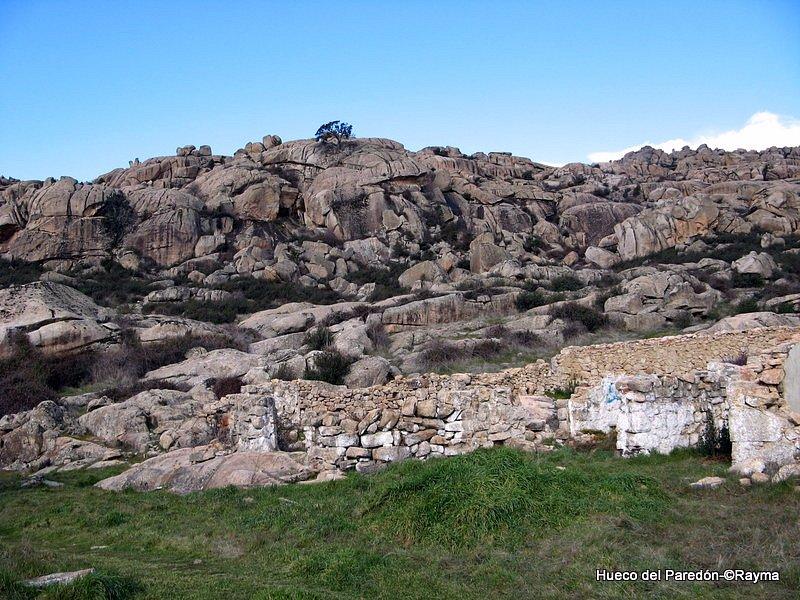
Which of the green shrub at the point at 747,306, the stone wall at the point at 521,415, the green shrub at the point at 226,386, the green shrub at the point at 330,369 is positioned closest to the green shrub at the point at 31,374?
the green shrub at the point at 226,386

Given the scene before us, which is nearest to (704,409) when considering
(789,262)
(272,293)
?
(789,262)

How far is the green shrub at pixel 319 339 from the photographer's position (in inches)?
1249

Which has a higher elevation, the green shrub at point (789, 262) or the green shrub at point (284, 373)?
the green shrub at point (789, 262)

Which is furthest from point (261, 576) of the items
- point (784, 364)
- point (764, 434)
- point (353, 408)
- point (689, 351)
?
point (689, 351)

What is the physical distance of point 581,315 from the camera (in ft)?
106

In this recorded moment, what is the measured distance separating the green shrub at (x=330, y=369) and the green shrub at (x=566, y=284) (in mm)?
21277

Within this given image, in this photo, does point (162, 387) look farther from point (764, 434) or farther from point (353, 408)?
point (764, 434)

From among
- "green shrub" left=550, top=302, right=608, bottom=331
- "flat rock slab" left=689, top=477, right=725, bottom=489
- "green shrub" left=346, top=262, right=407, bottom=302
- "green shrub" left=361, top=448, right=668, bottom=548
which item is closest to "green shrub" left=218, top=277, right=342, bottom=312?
"green shrub" left=346, top=262, right=407, bottom=302

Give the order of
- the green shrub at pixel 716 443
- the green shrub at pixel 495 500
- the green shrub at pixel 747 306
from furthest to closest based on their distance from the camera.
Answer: the green shrub at pixel 747 306 < the green shrub at pixel 716 443 < the green shrub at pixel 495 500

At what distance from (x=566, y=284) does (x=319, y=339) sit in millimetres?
19920

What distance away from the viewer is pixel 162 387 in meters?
24.9

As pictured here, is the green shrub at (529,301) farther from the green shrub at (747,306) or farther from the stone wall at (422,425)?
the stone wall at (422,425)

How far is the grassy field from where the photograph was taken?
18.3ft

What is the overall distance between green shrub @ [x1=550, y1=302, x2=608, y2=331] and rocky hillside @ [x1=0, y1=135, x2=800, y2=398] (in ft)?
0.39
